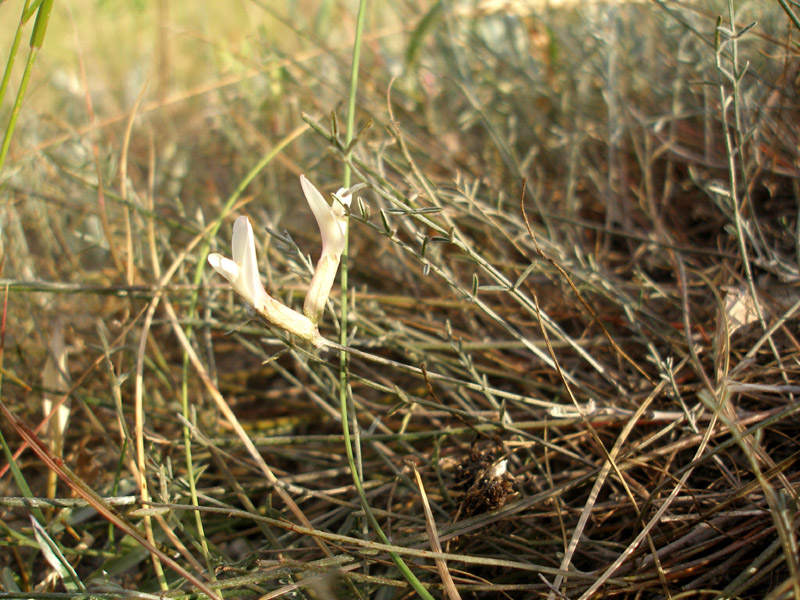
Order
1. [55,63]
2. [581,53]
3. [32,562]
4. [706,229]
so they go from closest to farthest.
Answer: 1. [32,562]
2. [706,229]
3. [581,53]
4. [55,63]

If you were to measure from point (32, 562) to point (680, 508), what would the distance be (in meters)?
1.18

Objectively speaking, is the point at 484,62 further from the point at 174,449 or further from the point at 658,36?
the point at 174,449

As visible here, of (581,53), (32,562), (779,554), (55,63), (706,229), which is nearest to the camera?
(779,554)

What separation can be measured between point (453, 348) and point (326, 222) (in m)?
0.33

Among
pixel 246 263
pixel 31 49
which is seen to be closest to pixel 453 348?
pixel 246 263

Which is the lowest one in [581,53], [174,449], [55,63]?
[174,449]

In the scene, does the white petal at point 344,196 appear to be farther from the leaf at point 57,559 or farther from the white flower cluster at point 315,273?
the leaf at point 57,559

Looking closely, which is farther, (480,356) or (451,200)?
(480,356)

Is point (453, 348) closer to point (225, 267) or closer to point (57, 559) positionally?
point (225, 267)

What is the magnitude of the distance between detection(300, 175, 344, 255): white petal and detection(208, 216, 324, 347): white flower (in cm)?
9

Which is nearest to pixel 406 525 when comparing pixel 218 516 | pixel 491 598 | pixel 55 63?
pixel 491 598

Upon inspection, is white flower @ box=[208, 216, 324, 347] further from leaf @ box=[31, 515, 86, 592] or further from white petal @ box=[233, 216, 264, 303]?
leaf @ box=[31, 515, 86, 592]

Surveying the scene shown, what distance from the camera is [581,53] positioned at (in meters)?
1.81

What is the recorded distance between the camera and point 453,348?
39.2 inches
